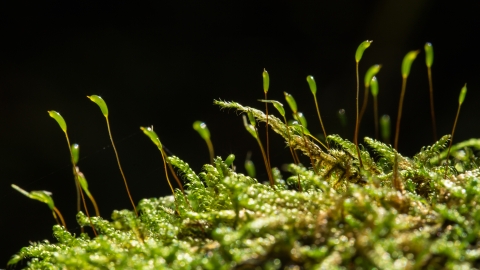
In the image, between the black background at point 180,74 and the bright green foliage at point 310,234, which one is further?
the black background at point 180,74

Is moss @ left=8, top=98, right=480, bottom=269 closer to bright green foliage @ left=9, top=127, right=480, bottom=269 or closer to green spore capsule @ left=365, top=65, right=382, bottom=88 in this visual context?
bright green foliage @ left=9, top=127, right=480, bottom=269

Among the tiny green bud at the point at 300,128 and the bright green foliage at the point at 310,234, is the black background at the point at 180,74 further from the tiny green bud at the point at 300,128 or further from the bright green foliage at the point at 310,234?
the bright green foliage at the point at 310,234

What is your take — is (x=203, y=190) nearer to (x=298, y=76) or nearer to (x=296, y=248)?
(x=296, y=248)

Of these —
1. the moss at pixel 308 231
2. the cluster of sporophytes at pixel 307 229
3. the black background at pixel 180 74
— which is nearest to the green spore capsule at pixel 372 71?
the cluster of sporophytes at pixel 307 229

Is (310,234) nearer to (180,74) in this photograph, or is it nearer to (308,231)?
(308,231)

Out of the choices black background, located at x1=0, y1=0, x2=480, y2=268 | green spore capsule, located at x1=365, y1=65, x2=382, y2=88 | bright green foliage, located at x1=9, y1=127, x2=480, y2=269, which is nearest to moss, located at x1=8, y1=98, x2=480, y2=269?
bright green foliage, located at x1=9, y1=127, x2=480, y2=269

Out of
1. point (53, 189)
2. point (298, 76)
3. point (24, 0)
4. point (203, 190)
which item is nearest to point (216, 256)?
point (203, 190)
